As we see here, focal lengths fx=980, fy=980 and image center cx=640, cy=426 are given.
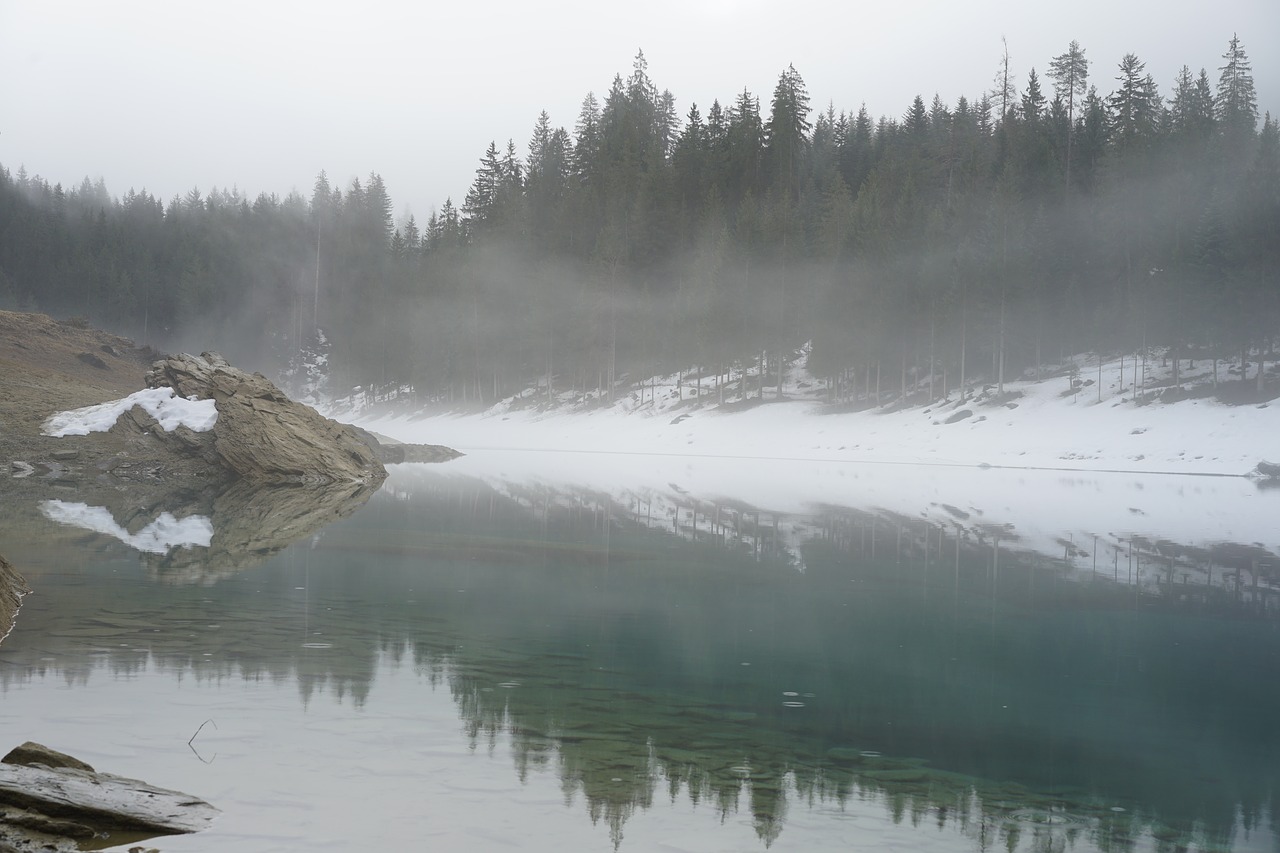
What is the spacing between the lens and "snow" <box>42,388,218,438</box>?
30.4 meters

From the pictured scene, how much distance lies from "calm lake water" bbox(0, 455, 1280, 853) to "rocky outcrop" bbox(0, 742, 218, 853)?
0.22 metres

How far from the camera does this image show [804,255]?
6519cm

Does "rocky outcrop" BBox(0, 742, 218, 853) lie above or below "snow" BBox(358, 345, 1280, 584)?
below

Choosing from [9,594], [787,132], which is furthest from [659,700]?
[787,132]

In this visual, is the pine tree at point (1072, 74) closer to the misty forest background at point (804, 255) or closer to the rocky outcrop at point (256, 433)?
the misty forest background at point (804, 255)

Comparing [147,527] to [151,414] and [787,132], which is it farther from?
[787,132]

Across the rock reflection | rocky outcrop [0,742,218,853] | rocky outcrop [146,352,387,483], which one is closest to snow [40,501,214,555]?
the rock reflection

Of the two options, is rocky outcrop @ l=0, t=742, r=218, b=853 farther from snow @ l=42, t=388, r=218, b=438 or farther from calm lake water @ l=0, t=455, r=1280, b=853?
snow @ l=42, t=388, r=218, b=438

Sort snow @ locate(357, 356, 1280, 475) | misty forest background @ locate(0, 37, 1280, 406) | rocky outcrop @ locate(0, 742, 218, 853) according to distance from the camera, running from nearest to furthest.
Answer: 1. rocky outcrop @ locate(0, 742, 218, 853)
2. snow @ locate(357, 356, 1280, 475)
3. misty forest background @ locate(0, 37, 1280, 406)

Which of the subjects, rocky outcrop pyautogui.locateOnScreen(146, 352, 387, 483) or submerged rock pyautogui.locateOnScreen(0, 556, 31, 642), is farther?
rocky outcrop pyautogui.locateOnScreen(146, 352, 387, 483)

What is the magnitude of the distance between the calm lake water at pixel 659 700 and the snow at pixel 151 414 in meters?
16.2

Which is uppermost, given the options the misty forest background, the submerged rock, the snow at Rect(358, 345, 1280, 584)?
the misty forest background

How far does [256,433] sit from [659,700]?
25.0m

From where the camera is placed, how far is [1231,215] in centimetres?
5162
